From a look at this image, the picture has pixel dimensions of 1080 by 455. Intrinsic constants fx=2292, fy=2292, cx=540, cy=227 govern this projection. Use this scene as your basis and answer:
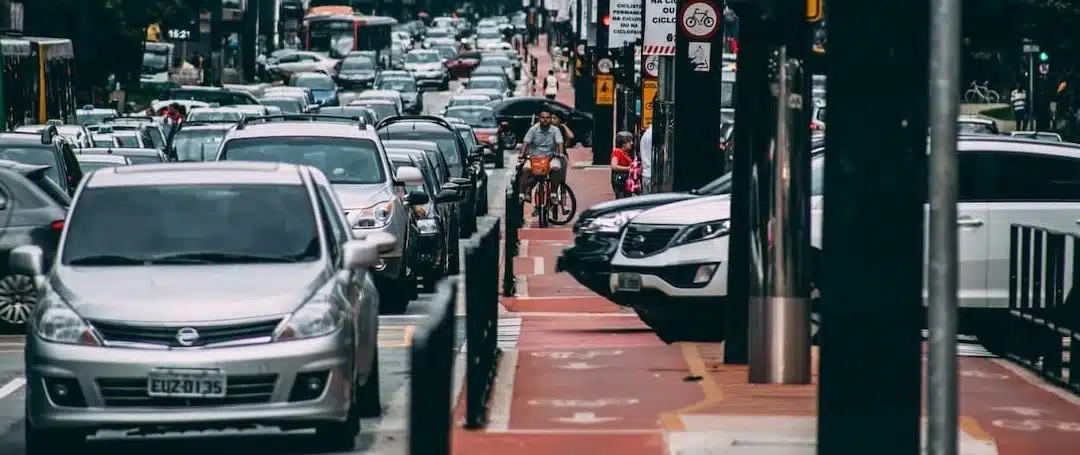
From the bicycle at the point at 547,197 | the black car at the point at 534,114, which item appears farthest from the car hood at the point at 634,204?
the black car at the point at 534,114

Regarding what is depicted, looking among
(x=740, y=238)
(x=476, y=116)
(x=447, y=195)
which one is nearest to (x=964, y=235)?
(x=740, y=238)

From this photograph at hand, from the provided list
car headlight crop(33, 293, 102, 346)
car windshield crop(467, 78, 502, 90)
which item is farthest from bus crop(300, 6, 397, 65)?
car headlight crop(33, 293, 102, 346)

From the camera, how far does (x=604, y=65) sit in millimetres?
45062

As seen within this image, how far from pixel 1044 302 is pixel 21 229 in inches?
328

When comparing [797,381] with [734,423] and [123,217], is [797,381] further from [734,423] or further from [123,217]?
[123,217]

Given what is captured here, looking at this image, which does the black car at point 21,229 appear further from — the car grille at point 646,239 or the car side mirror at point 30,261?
the car side mirror at point 30,261

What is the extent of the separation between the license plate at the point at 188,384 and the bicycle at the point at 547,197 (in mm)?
22732

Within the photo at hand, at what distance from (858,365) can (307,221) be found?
16.7 feet

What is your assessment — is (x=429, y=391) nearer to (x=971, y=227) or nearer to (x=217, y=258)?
(x=217, y=258)

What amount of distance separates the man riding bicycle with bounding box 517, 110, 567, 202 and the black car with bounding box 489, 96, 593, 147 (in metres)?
27.9

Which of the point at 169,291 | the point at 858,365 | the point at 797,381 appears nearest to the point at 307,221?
the point at 169,291

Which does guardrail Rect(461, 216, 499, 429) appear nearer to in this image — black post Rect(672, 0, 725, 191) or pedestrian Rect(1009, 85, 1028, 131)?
black post Rect(672, 0, 725, 191)

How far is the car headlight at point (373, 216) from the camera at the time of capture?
19906mm

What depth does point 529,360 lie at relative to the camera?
1514 cm
